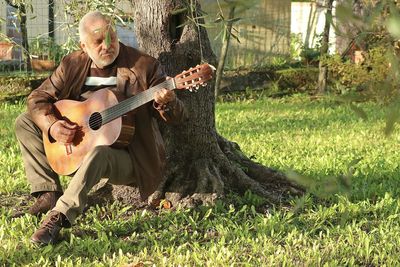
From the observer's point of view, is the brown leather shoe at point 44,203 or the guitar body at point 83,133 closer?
the guitar body at point 83,133

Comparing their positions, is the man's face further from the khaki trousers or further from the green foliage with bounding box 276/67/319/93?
the green foliage with bounding box 276/67/319/93

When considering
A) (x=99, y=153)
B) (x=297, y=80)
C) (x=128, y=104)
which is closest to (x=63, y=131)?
(x=99, y=153)

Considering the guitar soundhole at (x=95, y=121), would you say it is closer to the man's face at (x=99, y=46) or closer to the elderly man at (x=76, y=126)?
the elderly man at (x=76, y=126)

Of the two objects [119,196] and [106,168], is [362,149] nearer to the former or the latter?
[119,196]

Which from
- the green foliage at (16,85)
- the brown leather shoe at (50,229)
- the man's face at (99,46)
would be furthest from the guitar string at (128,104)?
the green foliage at (16,85)

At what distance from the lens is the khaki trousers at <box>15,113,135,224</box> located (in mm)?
4723

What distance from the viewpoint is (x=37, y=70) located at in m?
14.6

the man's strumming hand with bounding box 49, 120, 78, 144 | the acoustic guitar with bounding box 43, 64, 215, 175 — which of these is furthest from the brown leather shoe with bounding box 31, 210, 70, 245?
the man's strumming hand with bounding box 49, 120, 78, 144

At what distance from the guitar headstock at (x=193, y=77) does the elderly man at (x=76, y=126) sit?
9 cm

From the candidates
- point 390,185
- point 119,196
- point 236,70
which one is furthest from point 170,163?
point 236,70

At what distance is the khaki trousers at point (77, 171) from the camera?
186 inches

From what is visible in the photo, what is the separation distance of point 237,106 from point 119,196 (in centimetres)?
710

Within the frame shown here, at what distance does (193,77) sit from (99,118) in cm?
64

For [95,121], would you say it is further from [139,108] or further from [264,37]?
[264,37]
